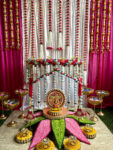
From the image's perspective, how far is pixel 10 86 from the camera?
378 cm

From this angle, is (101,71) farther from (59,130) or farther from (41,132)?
(41,132)

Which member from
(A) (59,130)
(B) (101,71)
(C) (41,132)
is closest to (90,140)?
(A) (59,130)

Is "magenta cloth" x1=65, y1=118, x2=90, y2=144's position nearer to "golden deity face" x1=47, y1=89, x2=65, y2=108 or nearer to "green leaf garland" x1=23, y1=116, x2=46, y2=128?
"golden deity face" x1=47, y1=89, x2=65, y2=108

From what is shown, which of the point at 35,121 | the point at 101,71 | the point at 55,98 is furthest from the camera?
A: the point at 101,71

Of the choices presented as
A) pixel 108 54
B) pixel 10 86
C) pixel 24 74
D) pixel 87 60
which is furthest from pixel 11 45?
pixel 108 54

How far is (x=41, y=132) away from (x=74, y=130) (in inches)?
22.3

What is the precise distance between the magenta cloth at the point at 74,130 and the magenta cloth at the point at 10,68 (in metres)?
1.70

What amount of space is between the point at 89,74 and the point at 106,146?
1.93 meters

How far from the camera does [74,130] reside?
2.48 metres

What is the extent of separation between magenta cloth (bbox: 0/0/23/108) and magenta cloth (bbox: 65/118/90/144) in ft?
5.57

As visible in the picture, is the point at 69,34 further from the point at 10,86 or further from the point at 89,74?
the point at 10,86

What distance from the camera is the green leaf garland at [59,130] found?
2.25m

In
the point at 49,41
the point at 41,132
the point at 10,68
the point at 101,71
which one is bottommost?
the point at 41,132

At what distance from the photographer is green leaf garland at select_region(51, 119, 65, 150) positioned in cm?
225
